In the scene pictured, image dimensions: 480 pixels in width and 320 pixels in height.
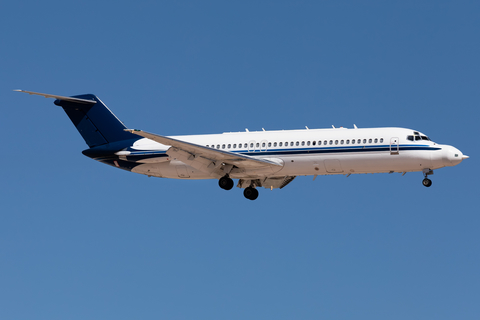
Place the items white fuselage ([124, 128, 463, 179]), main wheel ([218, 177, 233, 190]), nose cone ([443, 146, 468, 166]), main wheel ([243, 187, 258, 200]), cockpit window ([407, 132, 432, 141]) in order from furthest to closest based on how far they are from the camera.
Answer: main wheel ([243, 187, 258, 200]), main wheel ([218, 177, 233, 190]), cockpit window ([407, 132, 432, 141]), white fuselage ([124, 128, 463, 179]), nose cone ([443, 146, 468, 166])

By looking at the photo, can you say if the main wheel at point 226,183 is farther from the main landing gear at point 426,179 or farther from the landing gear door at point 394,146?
the main landing gear at point 426,179

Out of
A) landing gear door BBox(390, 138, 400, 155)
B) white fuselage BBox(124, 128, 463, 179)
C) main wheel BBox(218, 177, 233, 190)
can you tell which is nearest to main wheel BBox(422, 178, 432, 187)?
white fuselage BBox(124, 128, 463, 179)

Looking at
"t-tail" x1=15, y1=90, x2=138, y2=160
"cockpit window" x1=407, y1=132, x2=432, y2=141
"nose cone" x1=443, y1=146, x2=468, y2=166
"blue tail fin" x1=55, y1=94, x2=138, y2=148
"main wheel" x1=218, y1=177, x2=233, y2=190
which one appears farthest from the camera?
"blue tail fin" x1=55, y1=94, x2=138, y2=148

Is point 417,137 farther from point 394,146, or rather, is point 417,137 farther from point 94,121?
point 94,121

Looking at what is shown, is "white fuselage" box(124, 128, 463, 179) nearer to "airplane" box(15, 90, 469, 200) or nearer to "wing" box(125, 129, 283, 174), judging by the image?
"airplane" box(15, 90, 469, 200)

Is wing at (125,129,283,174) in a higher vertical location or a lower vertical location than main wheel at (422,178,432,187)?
lower

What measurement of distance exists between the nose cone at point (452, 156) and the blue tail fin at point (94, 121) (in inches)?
780

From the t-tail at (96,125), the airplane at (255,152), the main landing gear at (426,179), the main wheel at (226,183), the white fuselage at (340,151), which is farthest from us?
the t-tail at (96,125)

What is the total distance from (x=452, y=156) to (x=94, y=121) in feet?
76.2

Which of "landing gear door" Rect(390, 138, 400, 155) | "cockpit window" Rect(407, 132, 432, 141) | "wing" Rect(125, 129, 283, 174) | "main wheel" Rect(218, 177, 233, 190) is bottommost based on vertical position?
"main wheel" Rect(218, 177, 233, 190)

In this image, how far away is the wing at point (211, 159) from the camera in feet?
131

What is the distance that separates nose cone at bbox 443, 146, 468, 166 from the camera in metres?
38.8

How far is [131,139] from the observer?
44781 mm

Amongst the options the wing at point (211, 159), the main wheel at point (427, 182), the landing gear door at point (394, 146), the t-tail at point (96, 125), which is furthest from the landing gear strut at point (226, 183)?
the main wheel at point (427, 182)
